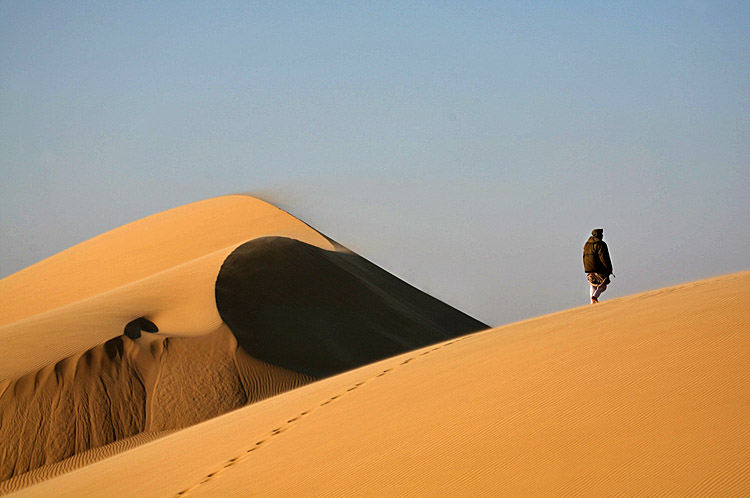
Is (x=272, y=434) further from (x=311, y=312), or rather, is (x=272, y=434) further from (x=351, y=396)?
(x=311, y=312)

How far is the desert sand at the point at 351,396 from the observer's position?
610cm

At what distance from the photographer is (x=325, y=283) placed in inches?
1114

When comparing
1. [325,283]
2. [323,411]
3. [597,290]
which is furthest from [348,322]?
[323,411]

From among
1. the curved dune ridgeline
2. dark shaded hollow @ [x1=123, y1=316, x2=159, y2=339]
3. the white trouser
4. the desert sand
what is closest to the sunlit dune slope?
the desert sand

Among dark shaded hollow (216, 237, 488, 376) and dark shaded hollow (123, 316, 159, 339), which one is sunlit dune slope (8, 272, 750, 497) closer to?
dark shaded hollow (123, 316, 159, 339)

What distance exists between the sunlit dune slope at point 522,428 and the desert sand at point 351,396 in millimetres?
25

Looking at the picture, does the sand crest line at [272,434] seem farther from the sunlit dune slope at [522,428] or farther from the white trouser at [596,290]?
the white trouser at [596,290]

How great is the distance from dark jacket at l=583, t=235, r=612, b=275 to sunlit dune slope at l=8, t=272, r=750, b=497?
7.20 feet

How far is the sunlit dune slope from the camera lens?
18.8ft

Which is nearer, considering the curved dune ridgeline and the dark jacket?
the dark jacket

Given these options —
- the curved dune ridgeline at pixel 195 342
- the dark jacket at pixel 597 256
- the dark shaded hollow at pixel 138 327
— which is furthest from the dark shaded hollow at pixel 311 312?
the dark jacket at pixel 597 256

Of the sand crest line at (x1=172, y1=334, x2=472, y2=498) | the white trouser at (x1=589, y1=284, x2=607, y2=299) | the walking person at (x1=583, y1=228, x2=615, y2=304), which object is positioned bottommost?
the sand crest line at (x1=172, y1=334, x2=472, y2=498)

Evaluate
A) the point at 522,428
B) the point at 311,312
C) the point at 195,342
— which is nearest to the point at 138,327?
the point at 195,342

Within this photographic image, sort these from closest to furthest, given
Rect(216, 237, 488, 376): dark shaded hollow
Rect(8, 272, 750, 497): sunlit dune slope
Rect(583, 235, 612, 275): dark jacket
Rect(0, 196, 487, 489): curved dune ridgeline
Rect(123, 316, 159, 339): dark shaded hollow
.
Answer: Rect(8, 272, 750, 497): sunlit dune slope < Rect(583, 235, 612, 275): dark jacket < Rect(0, 196, 487, 489): curved dune ridgeline < Rect(123, 316, 159, 339): dark shaded hollow < Rect(216, 237, 488, 376): dark shaded hollow
